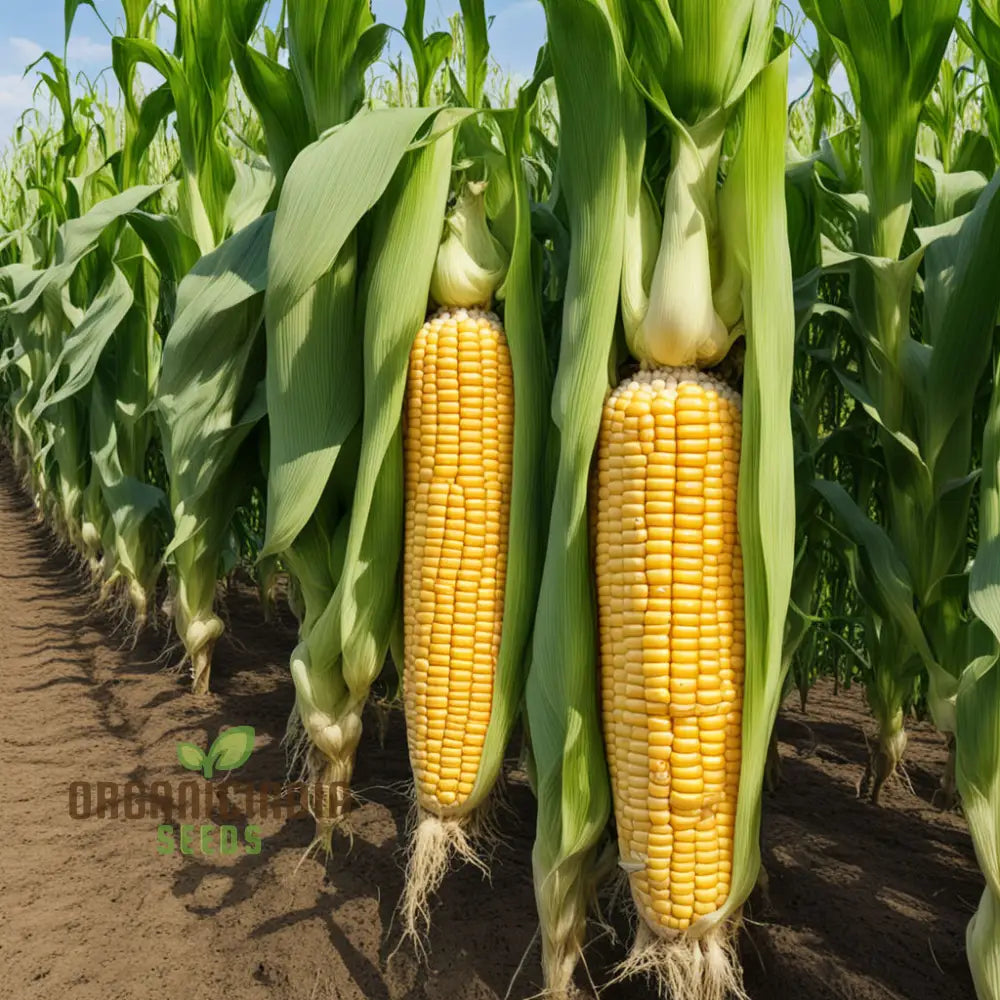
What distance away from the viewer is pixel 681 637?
1.78 metres

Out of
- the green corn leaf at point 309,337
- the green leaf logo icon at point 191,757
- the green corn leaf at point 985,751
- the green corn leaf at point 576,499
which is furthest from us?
the green leaf logo icon at point 191,757

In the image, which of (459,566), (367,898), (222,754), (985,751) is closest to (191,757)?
(222,754)

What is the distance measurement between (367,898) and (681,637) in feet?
3.84

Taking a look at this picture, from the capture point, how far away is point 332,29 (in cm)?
253

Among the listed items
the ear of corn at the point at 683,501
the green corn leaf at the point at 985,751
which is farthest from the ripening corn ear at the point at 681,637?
the green corn leaf at the point at 985,751

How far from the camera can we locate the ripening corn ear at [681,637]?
1777 mm

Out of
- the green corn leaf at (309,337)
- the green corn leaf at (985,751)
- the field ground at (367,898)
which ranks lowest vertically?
the field ground at (367,898)

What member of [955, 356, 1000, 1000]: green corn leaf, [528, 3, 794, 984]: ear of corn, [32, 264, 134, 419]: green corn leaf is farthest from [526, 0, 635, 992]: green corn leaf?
[32, 264, 134, 419]: green corn leaf

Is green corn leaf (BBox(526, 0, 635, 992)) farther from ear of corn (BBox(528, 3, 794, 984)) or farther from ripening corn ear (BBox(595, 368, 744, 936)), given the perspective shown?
ripening corn ear (BBox(595, 368, 744, 936))

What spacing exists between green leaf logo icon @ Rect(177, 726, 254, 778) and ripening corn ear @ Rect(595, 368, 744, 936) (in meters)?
1.61

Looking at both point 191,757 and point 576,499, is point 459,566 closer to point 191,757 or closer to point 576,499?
point 576,499

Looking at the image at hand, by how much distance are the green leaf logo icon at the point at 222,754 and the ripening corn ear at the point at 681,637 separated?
→ 5.29 ft

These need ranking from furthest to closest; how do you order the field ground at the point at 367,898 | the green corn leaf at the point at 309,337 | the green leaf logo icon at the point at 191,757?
the green leaf logo icon at the point at 191,757 → the green corn leaf at the point at 309,337 → the field ground at the point at 367,898

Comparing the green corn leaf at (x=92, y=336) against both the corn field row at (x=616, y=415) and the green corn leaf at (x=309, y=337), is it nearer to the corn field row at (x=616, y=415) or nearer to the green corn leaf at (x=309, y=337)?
the corn field row at (x=616, y=415)
